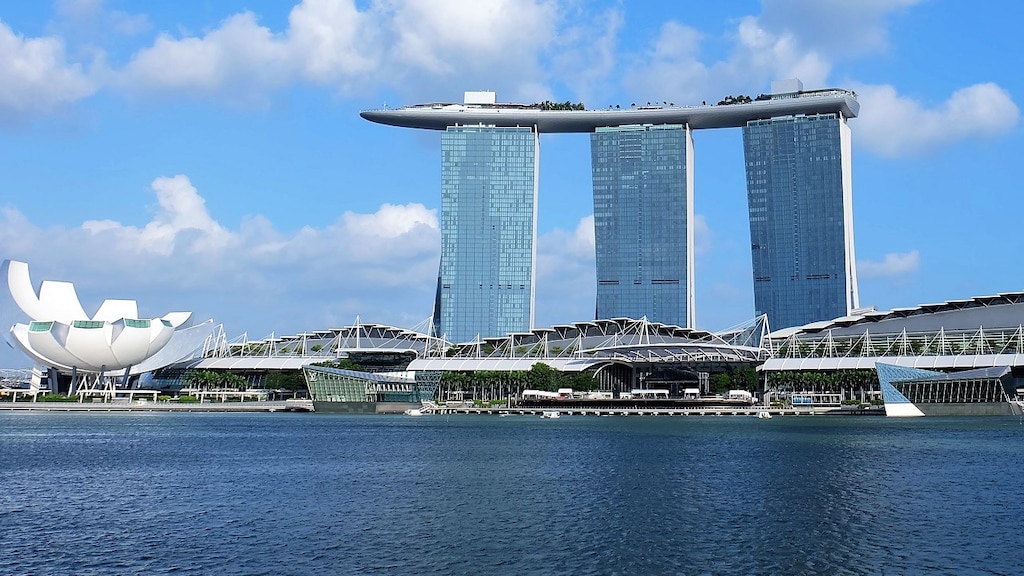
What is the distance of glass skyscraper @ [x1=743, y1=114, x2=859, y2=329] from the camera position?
617ft

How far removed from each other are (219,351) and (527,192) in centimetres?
6350

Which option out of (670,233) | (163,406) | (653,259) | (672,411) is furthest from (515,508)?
(670,233)

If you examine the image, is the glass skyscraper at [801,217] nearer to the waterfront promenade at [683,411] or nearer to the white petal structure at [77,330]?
the waterfront promenade at [683,411]

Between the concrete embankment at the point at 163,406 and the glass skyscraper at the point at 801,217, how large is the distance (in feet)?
301

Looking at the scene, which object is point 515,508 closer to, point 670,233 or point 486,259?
point 486,259

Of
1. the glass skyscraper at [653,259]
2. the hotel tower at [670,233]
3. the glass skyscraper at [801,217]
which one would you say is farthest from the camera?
the glass skyscraper at [653,259]

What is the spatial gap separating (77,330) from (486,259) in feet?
254

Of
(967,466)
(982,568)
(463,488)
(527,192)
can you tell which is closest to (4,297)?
(527,192)

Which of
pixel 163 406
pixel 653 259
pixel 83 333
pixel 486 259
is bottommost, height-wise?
pixel 163 406

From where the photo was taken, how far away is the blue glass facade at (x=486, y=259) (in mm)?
195125

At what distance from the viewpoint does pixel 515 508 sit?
36281mm

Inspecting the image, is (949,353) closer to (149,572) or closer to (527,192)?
(527,192)

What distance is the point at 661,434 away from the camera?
258ft

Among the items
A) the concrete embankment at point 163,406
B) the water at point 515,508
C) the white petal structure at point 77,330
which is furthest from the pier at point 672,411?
the water at point 515,508
